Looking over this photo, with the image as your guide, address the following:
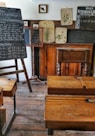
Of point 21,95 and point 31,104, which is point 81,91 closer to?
point 31,104

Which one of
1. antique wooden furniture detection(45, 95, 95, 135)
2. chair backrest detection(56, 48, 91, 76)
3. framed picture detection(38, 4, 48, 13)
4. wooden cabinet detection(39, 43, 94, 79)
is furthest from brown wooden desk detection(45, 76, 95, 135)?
framed picture detection(38, 4, 48, 13)

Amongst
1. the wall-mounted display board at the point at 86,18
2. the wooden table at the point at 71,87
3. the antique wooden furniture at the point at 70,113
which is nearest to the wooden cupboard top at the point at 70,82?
the wooden table at the point at 71,87

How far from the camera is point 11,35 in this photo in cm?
325

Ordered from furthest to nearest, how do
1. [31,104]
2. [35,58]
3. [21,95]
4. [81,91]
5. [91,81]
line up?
[35,58]
[21,95]
[31,104]
[91,81]
[81,91]

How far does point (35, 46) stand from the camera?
4.02 m

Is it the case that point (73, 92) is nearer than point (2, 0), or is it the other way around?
point (73, 92)

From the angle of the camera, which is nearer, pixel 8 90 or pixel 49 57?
pixel 8 90

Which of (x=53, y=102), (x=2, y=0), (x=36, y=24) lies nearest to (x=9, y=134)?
(x=53, y=102)

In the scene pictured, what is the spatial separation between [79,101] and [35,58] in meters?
2.59

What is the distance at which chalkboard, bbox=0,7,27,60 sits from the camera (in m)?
3.16

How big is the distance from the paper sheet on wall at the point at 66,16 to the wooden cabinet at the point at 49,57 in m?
0.47

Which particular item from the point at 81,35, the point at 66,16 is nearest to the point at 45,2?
the point at 66,16

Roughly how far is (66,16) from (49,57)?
0.95 meters

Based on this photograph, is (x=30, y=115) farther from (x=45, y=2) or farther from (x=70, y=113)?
(x=45, y=2)
